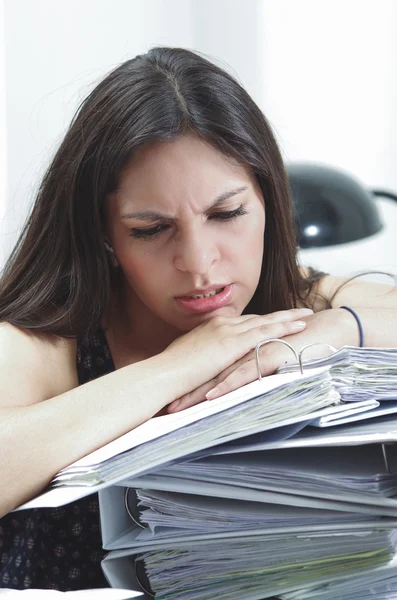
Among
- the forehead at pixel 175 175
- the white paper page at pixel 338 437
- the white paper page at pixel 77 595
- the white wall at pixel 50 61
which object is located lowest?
the white paper page at pixel 77 595

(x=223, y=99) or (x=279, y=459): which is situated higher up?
(x=223, y=99)

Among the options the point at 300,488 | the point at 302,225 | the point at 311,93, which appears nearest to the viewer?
the point at 300,488

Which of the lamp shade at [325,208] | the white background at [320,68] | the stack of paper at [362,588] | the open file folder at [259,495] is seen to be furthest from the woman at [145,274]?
the white background at [320,68]

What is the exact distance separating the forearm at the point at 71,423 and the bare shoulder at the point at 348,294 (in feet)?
2.21

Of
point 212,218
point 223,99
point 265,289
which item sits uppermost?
point 223,99

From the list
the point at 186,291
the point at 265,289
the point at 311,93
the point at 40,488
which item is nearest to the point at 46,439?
the point at 40,488

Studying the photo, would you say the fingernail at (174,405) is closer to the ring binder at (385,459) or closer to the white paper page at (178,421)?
the white paper page at (178,421)

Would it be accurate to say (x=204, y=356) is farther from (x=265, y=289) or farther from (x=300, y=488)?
(x=265, y=289)

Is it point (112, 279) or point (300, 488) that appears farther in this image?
point (112, 279)

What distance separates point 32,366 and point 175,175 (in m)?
0.34

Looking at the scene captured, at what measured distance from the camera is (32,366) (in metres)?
1.17

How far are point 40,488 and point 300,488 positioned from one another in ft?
0.81

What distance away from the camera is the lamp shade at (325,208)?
189 cm

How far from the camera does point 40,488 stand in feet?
2.46
